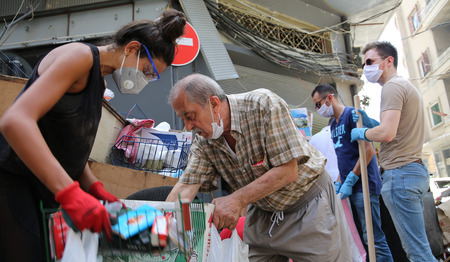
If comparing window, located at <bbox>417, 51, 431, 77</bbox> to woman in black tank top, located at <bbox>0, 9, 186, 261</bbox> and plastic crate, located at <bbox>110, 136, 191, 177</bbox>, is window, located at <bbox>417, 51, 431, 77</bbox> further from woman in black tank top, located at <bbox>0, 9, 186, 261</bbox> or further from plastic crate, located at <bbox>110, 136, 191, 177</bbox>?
woman in black tank top, located at <bbox>0, 9, 186, 261</bbox>

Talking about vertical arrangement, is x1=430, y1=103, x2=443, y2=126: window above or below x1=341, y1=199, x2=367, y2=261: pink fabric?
above

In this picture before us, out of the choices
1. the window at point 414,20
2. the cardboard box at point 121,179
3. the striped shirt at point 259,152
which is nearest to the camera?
the striped shirt at point 259,152

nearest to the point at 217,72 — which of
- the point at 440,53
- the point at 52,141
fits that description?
the point at 52,141

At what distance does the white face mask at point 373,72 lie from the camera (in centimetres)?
312

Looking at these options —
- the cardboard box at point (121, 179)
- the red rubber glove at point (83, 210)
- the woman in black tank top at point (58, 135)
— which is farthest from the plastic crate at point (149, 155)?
the red rubber glove at point (83, 210)

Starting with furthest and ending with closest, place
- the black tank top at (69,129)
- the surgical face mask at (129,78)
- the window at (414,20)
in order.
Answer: the window at (414,20), the surgical face mask at (129,78), the black tank top at (69,129)

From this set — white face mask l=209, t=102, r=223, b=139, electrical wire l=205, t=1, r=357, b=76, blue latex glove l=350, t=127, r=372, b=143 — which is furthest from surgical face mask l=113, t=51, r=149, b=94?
electrical wire l=205, t=1, r=357, b=76

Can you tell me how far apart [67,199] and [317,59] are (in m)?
7.86

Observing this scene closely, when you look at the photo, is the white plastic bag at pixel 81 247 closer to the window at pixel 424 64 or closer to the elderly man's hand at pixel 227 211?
the elderly man's hand at pixel 227 211

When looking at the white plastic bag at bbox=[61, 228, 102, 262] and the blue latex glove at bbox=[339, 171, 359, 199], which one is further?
the blue latex glove at bbox=[339, 171, 359, 199]

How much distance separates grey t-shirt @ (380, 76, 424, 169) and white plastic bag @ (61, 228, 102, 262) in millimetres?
2384

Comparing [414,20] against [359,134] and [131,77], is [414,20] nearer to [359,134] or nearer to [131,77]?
[359,134]

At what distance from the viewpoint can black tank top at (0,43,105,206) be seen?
4.10 ft

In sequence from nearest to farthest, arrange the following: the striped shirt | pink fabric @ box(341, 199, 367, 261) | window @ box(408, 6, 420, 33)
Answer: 1. the striped shirt
2. pink fabric @ box(341, 199, 367, 261)
3. window @ box(408, 6, 420, 33)
